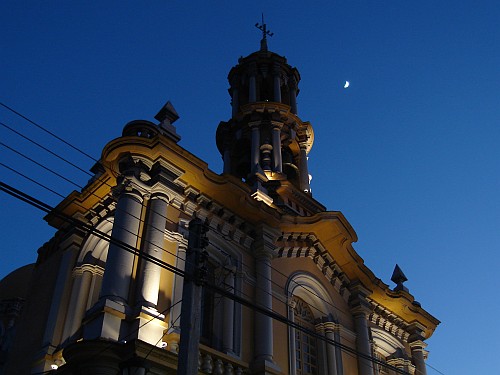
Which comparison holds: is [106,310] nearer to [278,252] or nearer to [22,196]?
[22,196]

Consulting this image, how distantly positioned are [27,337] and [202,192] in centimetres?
575

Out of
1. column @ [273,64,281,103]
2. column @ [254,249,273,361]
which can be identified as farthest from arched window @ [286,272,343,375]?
column @ [273,64,281,103]

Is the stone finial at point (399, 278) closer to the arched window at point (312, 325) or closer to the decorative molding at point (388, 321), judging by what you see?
the decorative molding at point (388, 321)

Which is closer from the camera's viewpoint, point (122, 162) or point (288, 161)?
point (122, 162)

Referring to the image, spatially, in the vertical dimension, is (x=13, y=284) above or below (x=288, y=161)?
below

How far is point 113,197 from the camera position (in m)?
15.6

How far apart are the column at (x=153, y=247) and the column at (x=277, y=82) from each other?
47.2 feet

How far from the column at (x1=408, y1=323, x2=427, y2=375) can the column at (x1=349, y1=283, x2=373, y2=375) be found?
2980 mm

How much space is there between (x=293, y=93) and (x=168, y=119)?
46.6 feet

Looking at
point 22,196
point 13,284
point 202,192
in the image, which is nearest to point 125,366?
point 22,196

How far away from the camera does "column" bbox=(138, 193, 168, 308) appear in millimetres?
13617

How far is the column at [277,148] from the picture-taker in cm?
2503

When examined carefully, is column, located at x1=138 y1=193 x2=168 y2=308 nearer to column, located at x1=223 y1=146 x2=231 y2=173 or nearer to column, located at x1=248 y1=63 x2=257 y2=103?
column, located at x1=223 y1=146 x2=231 y2=173

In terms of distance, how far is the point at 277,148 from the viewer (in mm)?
25578
